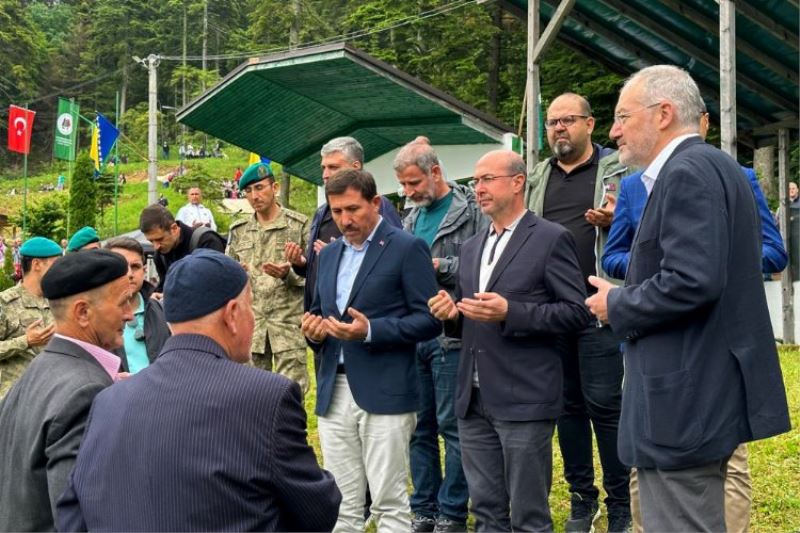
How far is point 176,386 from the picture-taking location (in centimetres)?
281

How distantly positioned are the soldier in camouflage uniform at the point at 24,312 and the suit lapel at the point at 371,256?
219 centimetres

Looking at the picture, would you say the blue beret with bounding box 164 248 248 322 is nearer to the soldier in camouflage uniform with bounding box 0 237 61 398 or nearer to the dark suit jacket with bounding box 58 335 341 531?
the dark suit jacket with bounding box 58 335 341 531

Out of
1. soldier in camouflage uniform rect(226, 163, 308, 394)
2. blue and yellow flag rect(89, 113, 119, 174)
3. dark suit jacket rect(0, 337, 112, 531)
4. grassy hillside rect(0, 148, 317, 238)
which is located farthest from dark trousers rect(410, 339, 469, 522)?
grassy hillside rect(0, 148, 317, 238)

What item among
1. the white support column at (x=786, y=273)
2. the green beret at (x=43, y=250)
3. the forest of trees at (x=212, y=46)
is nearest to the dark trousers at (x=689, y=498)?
the green beret at (x=43, y=250)

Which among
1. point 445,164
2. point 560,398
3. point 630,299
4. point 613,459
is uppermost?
point 445,164

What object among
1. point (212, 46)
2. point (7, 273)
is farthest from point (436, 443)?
point (212, 46)

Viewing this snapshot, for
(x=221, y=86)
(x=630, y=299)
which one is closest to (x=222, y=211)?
A: (x=221, y=86)

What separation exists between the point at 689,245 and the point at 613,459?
266 centimetres

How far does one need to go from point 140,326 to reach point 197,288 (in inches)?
126

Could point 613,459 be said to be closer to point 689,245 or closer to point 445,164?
point 689,245

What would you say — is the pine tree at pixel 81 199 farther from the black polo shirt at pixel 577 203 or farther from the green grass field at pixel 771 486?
the black polo shirt at pixel 577 203

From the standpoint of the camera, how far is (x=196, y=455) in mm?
2717

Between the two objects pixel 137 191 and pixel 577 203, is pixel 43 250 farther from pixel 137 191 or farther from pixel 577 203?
pixel 137 191

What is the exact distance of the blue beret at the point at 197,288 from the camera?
9.78 ft
